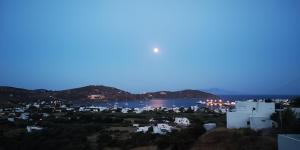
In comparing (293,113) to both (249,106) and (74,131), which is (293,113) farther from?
(74,131)

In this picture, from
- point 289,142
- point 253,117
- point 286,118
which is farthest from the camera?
point 253,117

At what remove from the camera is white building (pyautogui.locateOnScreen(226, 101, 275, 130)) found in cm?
2791

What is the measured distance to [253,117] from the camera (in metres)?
28.0

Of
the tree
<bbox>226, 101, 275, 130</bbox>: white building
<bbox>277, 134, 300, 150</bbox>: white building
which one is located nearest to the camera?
<bbox>277, 134, 300, 150</bbox>: white building

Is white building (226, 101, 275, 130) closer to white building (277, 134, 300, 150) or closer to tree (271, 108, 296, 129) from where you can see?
Result: tree (271, 108, 296, 129)

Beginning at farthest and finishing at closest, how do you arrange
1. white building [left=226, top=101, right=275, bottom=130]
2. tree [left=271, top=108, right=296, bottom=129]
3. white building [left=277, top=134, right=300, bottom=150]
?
white building [left=226, top=101, right=275, bottom=130]
tree [left=271, top=108, right=296, bottom=129]
white building [left=277, top=134, right=300, bottom=150]

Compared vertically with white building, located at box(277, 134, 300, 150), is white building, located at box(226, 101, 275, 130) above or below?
above

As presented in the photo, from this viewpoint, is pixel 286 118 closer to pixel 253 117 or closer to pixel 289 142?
pixel 253 117

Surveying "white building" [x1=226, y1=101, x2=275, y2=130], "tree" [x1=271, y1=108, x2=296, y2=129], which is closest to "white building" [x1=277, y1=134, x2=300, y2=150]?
"tree" [x1=271, y1=108, x2=296, y2=129]

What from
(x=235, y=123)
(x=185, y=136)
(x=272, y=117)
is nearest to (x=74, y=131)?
(x=185, y=136)

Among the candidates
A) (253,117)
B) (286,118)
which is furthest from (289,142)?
(253,117)

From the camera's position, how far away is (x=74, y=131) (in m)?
39.4

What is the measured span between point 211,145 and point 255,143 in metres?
2.97

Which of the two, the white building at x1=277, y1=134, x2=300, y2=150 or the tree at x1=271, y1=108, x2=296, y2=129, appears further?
the tree at x1=271, y1=108, x2=296, y2=129
